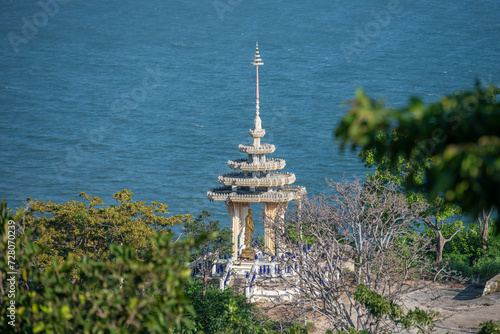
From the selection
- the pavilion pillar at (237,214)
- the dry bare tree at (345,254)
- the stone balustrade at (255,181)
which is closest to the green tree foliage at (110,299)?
the dry bare tree at (345,254)

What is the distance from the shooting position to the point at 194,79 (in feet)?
393

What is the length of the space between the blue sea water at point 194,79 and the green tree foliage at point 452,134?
182 feet

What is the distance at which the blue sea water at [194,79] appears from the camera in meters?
79.6

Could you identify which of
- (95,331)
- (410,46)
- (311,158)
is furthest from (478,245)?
(410,46)

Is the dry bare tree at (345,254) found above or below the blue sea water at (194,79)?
below

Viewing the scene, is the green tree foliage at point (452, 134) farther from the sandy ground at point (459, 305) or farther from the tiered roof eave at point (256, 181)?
the tiered roof eave at point (256, 181)

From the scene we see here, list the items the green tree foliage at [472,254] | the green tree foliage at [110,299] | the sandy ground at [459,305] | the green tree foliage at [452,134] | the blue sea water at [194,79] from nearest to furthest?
the green tree foliage at [452,134], the green tree foliage at [110,299], the sandy ground at [459,305], the green tree foliage at [472,254], the blue sea water at [194,79]

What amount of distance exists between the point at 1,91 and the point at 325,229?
105m

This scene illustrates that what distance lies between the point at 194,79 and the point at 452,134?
11305cm

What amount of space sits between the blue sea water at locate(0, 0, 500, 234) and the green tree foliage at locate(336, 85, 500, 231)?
55438mm

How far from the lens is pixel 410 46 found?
124188 millimetres

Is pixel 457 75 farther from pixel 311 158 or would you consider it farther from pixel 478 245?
pixel 478 245

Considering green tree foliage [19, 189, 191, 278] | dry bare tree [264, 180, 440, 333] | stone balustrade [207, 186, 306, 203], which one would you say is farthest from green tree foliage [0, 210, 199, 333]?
stone balustrade [207, 186, 306, 203]

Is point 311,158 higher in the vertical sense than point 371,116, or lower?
higher
